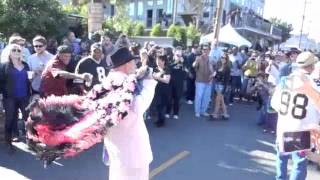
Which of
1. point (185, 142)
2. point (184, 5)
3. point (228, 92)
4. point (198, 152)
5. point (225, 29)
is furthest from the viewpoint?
point (184, 5)

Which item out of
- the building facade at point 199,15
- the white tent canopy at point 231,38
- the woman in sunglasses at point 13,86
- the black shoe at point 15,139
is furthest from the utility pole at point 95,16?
the building facade at point 199,15

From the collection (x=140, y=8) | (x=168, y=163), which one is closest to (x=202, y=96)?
(x=168, y=163)

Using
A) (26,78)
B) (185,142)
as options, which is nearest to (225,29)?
(185,142)

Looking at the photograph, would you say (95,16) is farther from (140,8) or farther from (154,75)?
(140,8)

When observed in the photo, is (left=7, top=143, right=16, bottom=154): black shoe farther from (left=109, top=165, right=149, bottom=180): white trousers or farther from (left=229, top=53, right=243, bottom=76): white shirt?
(left=229, top=53, right=243, bottom=76): white shirt

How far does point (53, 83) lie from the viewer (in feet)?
23.4

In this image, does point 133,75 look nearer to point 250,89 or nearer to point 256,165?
point 256,165

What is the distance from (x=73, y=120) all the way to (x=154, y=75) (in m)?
5.60

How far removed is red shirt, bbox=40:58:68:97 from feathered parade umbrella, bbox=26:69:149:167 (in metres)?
3.52

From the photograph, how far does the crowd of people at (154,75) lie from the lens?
7.25 meters

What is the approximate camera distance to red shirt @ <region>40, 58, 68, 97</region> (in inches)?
280

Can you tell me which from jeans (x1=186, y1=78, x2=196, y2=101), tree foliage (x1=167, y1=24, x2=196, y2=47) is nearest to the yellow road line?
jeans (x1=186, y1=78, x2=196, y2=101)

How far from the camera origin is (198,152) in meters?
8.06

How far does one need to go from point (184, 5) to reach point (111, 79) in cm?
4592
